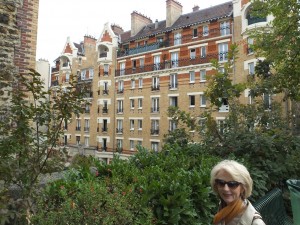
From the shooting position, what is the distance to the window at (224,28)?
28.8 metres

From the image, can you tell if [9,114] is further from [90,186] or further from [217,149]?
[217,149]

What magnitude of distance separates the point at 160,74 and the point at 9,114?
3019cm

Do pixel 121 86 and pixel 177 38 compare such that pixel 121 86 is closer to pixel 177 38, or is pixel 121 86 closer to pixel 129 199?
pixel 177 38

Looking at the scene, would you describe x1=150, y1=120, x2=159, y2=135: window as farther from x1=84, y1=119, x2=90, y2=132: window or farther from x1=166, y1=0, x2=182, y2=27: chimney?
x1=166, y1=0, x2=182, y2=27: chimney

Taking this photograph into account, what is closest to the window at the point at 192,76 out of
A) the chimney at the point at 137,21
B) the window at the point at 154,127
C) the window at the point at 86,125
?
the window at the point at 154,127

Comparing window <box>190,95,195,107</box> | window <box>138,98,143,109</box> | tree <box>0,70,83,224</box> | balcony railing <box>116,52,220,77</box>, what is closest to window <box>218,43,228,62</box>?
balcony railing <box>116,52,220,77</box>

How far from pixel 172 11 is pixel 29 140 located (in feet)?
113

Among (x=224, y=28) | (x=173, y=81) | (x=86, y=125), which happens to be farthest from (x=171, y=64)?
(x=86, y=125)

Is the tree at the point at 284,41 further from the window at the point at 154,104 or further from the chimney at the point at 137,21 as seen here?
the chimney at the point at 137,21

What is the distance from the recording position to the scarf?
2.63 m

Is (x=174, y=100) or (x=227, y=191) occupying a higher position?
(x=174, y=100)

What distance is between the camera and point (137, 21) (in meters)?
39.8

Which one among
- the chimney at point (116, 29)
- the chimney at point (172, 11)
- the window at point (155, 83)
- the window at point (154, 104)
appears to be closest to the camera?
the window at point (154, 104)


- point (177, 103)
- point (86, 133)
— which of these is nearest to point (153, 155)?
point (177, 103)
